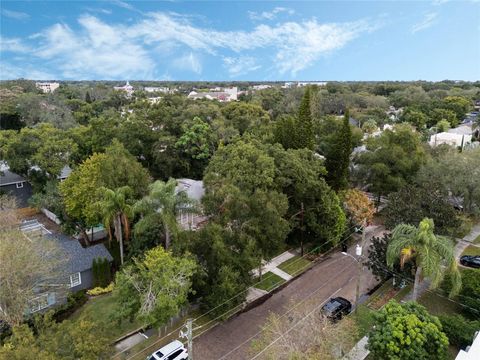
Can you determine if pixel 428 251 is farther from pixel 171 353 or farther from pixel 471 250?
pixel 471 250

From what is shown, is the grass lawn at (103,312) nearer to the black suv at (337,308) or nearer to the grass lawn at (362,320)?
the black suv at (337,308)

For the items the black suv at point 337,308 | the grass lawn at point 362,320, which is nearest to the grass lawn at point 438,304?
the grass lawn at point 362,320

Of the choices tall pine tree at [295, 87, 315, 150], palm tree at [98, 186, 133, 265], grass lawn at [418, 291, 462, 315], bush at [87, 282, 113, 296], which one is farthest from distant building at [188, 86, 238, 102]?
grass lawn at [418, 291, 462, 315]

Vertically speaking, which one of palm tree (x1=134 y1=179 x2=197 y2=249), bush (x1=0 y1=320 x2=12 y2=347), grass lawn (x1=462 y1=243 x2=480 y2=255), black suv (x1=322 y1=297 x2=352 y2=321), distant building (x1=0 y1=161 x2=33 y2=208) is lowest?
black suv (x1=322 y1=297 x2=352 y2=321)

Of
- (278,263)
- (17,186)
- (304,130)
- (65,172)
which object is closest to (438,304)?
(278,263)

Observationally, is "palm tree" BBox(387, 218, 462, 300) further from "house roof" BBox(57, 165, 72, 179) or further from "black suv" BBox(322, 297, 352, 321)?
"house roof" BBox(57, 165, 72, 179)

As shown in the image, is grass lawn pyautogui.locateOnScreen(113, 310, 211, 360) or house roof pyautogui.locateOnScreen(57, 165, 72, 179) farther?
house roof pyautogui.locateOnScreen(57, 165, 72, 179)
